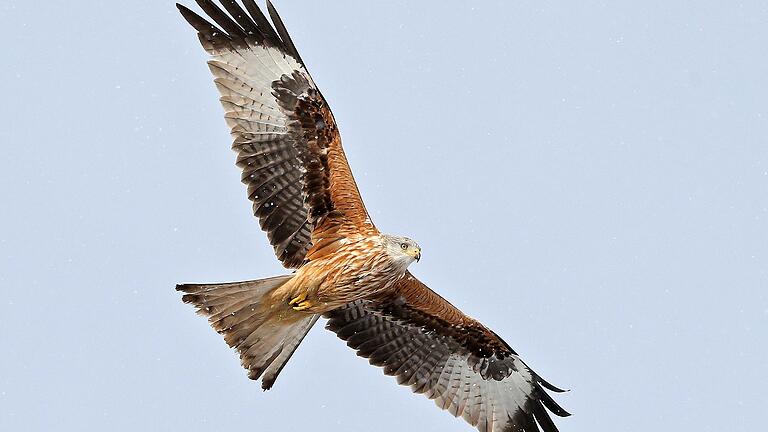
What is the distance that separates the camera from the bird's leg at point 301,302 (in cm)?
1062

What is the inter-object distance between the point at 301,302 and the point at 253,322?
516mm

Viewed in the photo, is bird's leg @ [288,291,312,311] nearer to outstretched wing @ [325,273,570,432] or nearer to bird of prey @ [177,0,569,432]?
bird of prey @ [177,0,569,432]

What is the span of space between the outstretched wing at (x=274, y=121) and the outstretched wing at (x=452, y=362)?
48.3 inches

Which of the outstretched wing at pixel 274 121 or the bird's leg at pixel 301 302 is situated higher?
the outstretched wing at pixel 274 121

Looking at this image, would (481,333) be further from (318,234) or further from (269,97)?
(269,97)

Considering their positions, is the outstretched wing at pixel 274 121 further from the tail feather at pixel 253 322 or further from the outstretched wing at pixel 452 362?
the outstretched wing at pixel 452 362

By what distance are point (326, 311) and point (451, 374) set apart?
5.22ft

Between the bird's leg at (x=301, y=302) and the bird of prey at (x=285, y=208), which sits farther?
the bird's leg at (x=301, y=302)

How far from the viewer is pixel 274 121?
10.9m

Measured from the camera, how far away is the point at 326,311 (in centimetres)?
1116

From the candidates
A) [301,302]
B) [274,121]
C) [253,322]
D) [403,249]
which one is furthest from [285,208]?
[403,249]

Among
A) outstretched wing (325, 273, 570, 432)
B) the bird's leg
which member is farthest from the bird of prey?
outstretched wing (325, 273, 570, 432)

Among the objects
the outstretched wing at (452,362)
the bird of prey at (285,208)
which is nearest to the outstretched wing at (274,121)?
the bird of prey at (285,208)

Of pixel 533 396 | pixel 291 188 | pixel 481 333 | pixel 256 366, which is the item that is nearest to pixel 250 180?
pixel 291 188
